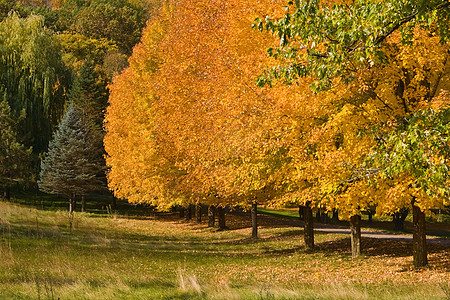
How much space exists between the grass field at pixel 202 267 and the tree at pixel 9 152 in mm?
12222

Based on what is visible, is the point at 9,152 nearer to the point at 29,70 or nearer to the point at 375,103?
the point at 29,70

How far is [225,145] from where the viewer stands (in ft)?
55.4

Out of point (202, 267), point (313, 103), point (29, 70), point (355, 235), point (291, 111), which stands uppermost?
point (29, 70)

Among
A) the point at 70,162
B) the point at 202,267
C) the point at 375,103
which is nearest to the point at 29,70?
the point at 70,162

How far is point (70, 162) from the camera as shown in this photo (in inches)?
1702

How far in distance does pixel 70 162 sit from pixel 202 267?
2901 cm

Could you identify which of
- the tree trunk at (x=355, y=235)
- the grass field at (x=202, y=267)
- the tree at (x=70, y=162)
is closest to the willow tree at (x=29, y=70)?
the tree at (x=70, y=162)

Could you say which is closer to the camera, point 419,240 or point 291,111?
point 291,111

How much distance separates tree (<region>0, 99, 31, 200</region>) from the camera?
1460 inches

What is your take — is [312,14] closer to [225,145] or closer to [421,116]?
[421,116]

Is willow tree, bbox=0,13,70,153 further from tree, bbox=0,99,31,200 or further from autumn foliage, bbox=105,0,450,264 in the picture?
autumn foliage, bbox=105,0,450,264

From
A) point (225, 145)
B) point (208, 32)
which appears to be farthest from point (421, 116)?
point (208, 32)

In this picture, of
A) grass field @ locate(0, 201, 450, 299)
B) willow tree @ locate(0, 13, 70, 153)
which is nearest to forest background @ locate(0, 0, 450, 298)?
willow tree @ locate(0, 13, 70, 153)

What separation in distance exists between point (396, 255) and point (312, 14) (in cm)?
1495
